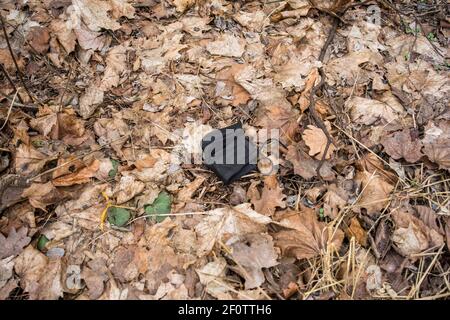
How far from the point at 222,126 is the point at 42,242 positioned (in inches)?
51.5

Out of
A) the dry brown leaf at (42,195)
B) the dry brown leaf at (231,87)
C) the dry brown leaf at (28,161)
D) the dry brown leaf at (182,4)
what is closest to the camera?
the dry brown leaf at (42,195)

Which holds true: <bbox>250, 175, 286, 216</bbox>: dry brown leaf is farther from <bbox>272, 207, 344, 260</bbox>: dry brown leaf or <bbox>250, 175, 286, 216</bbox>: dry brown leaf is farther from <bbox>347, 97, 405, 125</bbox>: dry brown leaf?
<bbox>347, 97, 405, 125</bbox>: dry brown leaf

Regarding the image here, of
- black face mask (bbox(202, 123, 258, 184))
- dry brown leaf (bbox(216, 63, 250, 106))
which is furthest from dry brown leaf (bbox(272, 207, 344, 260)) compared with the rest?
dry brown leaf (bbox(216, 63, 250, 106))

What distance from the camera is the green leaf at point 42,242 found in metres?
2.02

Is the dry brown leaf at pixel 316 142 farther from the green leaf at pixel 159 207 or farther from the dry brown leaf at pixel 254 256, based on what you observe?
the green leaf at pixel 159 207

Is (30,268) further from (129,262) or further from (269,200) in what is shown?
(269,200)

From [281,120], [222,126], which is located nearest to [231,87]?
[222,126]

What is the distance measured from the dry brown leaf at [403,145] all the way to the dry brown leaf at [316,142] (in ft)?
1.18

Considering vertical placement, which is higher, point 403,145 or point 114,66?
point 114,66

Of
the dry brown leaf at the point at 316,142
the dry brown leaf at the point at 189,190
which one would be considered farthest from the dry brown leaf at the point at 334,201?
the dry brown leaf at the point at 189,190

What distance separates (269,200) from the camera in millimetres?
2125

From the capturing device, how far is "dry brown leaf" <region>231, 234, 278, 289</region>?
6.18ft

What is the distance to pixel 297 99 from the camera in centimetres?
255

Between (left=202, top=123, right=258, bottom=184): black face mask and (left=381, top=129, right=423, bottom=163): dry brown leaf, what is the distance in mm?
866
